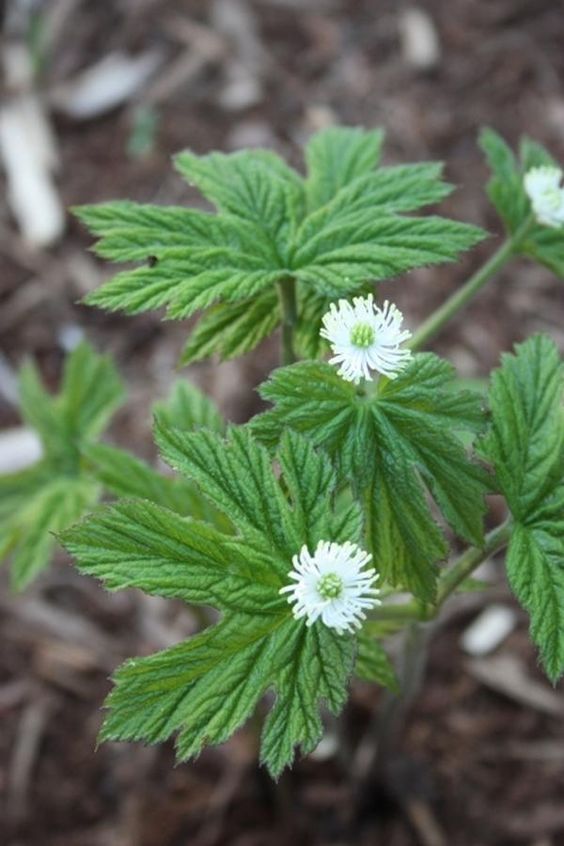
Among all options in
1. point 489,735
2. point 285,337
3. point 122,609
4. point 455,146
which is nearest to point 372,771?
point 489,735

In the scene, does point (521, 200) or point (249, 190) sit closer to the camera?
point (249, 190)

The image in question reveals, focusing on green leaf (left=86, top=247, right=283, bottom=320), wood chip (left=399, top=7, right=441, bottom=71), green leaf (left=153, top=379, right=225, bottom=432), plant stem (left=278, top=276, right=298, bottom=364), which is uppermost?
wood chip (left=399, top=7, right=441, bottom=71)

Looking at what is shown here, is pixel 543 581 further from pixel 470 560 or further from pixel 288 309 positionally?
pixel 288 309

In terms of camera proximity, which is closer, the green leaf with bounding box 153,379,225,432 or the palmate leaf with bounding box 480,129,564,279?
the palmate leaf with bounding box 480,129,564,279

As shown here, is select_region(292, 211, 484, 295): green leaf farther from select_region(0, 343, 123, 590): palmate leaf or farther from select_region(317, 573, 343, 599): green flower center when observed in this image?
select_region(0, 343, 123, 590): palmate leaf

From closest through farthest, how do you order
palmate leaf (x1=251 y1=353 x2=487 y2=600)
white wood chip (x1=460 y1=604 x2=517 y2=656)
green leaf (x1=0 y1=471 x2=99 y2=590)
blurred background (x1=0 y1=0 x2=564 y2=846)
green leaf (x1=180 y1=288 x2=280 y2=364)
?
palmate leaf (x1=251 y1=353 x2=487 y2=600)
green leaf (x1=180 y1=288 x2=280 y2=364)
green leaf (x1=0 y1=471 x2=99 y2=590)
blurred background (x1=0 y1=0 x2=564 y2=846)
white wood chip (x1=460 y1=604 x2=517 y2=656)

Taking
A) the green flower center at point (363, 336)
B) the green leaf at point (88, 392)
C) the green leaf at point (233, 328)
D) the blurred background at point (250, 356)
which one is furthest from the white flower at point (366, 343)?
the blurred background at point (250, 356)

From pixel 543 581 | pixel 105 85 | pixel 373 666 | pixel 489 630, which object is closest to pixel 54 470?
pixel 373 666

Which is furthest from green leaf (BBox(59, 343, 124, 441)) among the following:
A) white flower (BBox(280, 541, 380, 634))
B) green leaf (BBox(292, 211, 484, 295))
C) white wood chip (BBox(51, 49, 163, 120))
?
white wood chip (BBox(51, 49, 163, 120))
